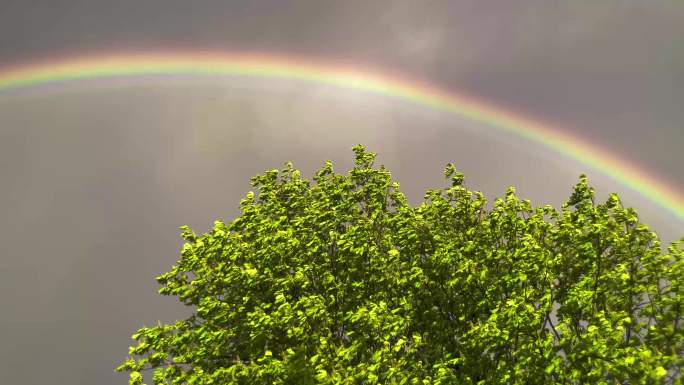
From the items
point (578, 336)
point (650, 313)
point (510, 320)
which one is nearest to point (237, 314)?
point (510, 320)

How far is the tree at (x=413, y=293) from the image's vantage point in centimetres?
1360

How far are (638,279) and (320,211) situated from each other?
394 inches

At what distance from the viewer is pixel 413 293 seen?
56.1 feet

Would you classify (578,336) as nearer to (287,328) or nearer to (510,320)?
(510,320)

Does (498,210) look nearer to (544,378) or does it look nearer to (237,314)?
(544,378)

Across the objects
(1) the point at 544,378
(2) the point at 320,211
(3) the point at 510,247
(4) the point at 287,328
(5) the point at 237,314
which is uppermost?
(2) the point at 320,211

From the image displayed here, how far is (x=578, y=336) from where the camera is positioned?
42.3 ft

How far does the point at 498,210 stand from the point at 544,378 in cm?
578

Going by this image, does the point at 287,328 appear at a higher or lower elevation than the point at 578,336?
higher

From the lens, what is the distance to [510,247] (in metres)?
18.1

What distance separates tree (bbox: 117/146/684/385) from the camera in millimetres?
13602

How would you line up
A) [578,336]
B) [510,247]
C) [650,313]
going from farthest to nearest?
[510,247], [650,313], [578,336]

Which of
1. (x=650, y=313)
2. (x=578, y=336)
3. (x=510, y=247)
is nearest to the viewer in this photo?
(x=578, y=336)

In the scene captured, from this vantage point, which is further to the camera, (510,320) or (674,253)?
(674,253)
